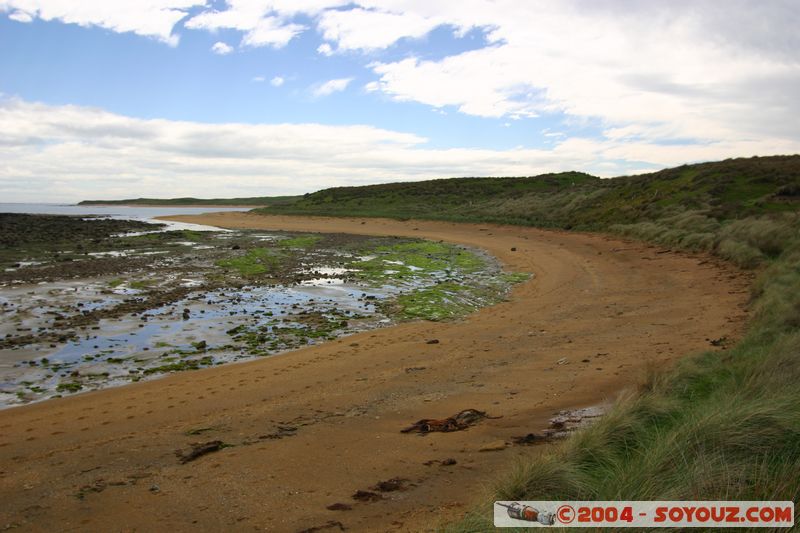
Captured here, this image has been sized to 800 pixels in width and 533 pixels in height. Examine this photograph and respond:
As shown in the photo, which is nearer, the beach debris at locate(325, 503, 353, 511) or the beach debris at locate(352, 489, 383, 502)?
the beach debris at locate(325, 503, 353, 511)

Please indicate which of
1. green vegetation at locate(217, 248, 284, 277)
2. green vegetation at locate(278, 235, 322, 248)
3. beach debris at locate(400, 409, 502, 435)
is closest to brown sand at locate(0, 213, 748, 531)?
beach debris at locate(400, 409, 502, 435)

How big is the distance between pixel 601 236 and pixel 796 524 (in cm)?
2464

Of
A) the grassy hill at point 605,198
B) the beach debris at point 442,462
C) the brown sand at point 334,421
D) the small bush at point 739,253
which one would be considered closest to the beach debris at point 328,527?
the brown sand at point 334,421

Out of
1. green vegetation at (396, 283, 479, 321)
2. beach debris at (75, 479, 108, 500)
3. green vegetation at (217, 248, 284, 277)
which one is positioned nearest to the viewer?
beach debris at (75, 479, 108, 500)

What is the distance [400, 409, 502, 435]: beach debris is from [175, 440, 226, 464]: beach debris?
70.0 inches

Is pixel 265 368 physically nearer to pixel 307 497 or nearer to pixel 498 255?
pixel 307 497

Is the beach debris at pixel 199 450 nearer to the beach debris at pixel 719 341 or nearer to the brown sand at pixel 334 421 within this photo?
the brown sand at pixel 334 421

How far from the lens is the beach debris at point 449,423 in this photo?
6020 millimetres

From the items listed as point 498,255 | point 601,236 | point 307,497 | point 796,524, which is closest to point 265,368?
point 307,497

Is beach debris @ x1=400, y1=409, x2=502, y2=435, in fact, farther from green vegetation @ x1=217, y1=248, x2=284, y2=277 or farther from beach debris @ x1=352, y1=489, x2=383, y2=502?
green vegetation @ x1=217, y1=248, x2=284, y2=277

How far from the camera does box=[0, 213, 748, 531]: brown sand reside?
4.44m

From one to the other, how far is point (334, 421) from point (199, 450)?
56.9 inches

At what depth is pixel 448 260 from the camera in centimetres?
2278

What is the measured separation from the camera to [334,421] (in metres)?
6.40
